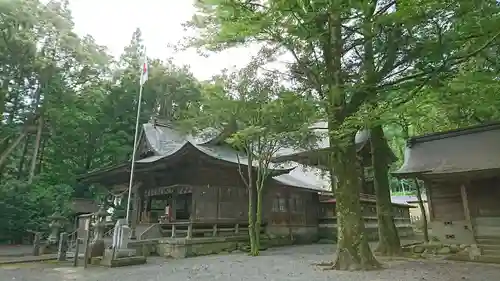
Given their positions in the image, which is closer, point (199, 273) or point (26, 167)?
point (199, 273)

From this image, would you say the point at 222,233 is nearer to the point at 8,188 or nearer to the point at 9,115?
the point at 8,188

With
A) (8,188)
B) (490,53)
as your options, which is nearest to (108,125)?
(8,188)

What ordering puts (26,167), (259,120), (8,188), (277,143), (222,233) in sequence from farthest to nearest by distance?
1. (26,167)
2. (8,188)
3. (222,233)
4. (277,143)
5. (259,120)

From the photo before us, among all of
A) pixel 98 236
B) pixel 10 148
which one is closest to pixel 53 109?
pixel 10 148

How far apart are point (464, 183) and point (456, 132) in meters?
3.00

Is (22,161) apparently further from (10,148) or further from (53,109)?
(53,109)

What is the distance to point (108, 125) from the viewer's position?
28000mm

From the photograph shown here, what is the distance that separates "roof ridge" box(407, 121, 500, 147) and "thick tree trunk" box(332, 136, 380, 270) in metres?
8.16

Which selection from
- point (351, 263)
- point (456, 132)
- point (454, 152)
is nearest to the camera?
point (351, 263)

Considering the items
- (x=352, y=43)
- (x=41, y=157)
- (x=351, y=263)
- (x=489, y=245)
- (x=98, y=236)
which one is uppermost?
(x=352, y=43)

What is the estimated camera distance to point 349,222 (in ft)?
28.8

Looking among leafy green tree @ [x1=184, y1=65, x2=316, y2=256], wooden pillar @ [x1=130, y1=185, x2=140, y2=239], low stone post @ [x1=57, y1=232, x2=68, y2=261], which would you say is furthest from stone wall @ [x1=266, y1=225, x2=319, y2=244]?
low stone post @ [x1=57, y1=232, x2=68, y2=261]

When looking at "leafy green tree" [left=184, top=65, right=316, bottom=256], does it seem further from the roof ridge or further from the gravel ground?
the roof ridge

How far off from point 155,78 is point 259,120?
22.1 metres
